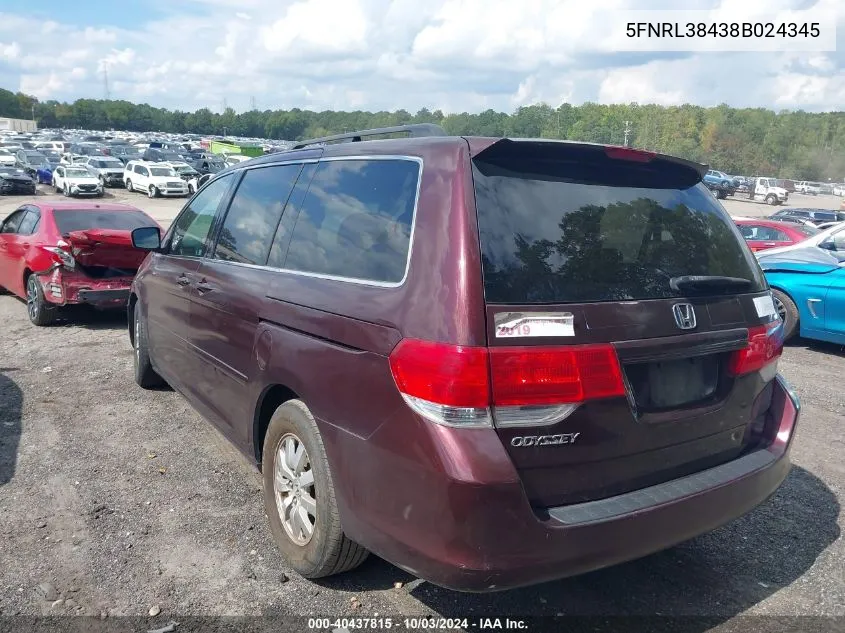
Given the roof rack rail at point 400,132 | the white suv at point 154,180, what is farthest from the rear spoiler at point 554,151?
the white suv at point 154,180

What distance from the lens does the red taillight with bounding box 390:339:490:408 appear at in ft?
7.72

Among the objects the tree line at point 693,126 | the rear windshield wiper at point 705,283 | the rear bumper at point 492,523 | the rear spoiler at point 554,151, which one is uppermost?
the tree line at point 693,126

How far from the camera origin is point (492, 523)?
234 cm

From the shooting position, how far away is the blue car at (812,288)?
7723 millimetres

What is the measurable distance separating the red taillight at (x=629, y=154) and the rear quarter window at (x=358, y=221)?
0.79 m

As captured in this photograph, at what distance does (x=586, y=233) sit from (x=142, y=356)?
4.33m

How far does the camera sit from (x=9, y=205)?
30.8m

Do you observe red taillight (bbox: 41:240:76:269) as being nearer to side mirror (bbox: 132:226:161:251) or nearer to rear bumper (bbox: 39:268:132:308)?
rear bumper (bbox: 39:268:132:308)

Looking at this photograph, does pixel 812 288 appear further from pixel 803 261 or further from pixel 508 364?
pixel 508 364

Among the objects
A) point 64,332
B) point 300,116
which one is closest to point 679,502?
point 64,332

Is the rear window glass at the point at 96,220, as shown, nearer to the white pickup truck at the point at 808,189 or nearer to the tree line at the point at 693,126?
the tree line at the point at 693,126

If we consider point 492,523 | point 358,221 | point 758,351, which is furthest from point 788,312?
point 492,523

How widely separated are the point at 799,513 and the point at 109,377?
5613mm

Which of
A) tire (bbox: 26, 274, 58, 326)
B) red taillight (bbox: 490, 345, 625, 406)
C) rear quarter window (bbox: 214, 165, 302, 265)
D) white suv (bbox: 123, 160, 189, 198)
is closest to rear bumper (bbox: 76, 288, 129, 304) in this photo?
tire (bbox: 26, 274, 58, 326)
